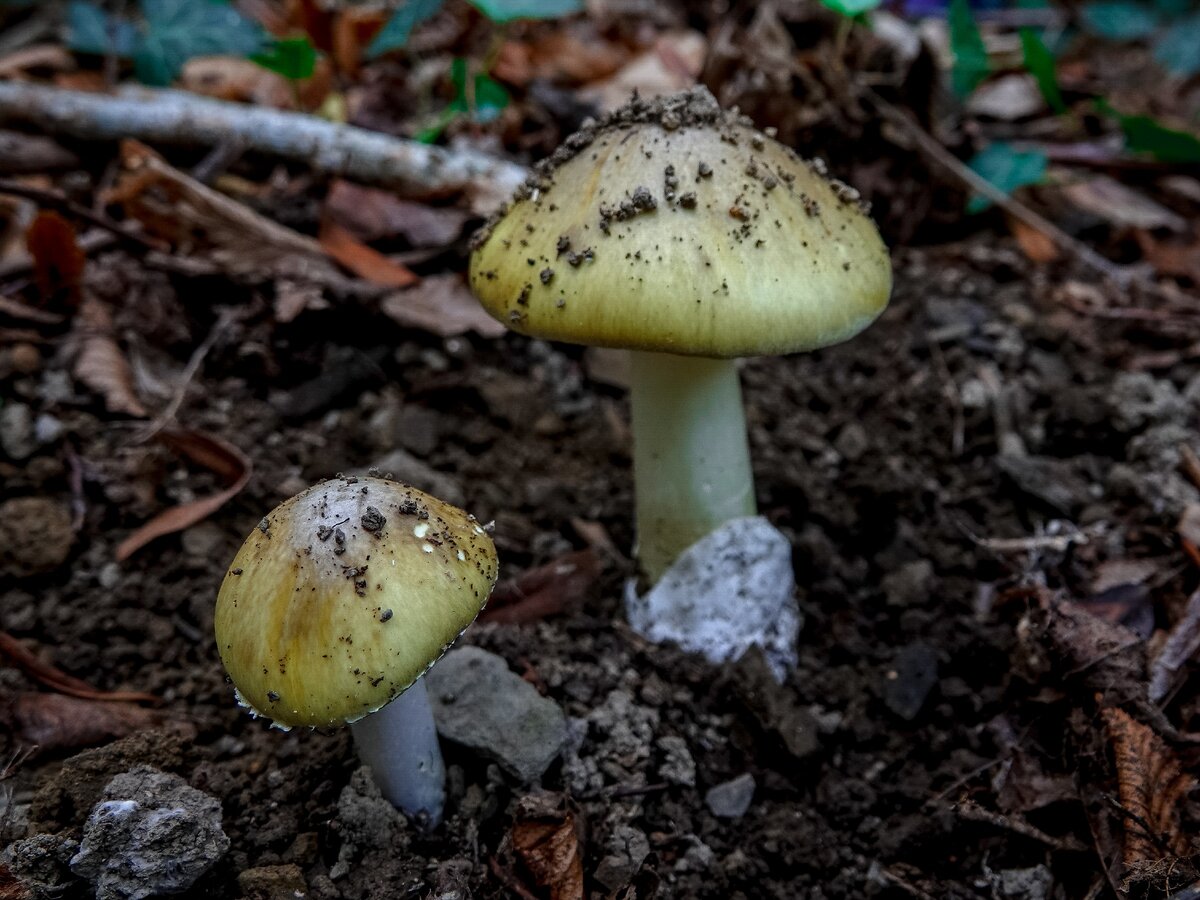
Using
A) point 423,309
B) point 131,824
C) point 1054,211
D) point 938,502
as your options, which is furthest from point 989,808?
point 1054,211

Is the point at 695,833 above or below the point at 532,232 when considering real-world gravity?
below

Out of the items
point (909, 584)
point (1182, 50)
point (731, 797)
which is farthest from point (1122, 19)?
point (731, 797)

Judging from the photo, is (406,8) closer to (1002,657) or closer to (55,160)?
(55,160)

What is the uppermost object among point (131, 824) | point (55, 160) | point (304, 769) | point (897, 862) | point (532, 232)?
point (532, 232)

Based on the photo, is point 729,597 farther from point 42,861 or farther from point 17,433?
point 17,433

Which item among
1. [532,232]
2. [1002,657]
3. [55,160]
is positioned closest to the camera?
[532,232]

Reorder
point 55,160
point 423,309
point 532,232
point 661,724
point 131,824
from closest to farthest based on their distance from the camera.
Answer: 1. point 131,824
2. point 532,232
3. point 661,724
4. point 423,309
5. point 55,160
